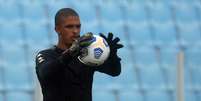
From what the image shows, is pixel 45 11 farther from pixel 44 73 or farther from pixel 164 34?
pixel 44 73

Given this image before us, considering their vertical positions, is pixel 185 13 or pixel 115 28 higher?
pixel 185 13

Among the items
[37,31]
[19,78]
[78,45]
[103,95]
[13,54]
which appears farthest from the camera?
[37,31]

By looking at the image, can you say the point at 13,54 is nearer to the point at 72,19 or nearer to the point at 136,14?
the point at 136,14

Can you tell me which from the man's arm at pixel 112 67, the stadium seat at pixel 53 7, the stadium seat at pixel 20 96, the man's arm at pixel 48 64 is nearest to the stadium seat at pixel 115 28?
the stadium seat at pixel 53 7

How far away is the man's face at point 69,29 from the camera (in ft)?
9.85

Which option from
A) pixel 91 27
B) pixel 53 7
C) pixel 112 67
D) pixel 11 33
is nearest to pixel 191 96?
pixel 91 27

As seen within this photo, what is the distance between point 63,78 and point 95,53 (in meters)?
0.19

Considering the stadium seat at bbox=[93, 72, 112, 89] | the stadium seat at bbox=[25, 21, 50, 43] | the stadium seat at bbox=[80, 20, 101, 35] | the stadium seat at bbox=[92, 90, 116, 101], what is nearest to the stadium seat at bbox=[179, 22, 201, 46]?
the stadium seat at bbox=[80, 20, 101, 35]

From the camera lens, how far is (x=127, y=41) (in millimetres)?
9070

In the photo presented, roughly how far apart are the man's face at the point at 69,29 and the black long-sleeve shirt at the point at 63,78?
9cm

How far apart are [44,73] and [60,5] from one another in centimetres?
617

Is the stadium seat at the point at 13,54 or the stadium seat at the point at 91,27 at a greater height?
the stadium seat at the point at 91,27

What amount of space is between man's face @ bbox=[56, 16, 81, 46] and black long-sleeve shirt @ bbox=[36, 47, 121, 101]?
86mm

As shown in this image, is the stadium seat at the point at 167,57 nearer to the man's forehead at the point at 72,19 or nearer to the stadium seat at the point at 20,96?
the stadium seat at the point at 20,96
